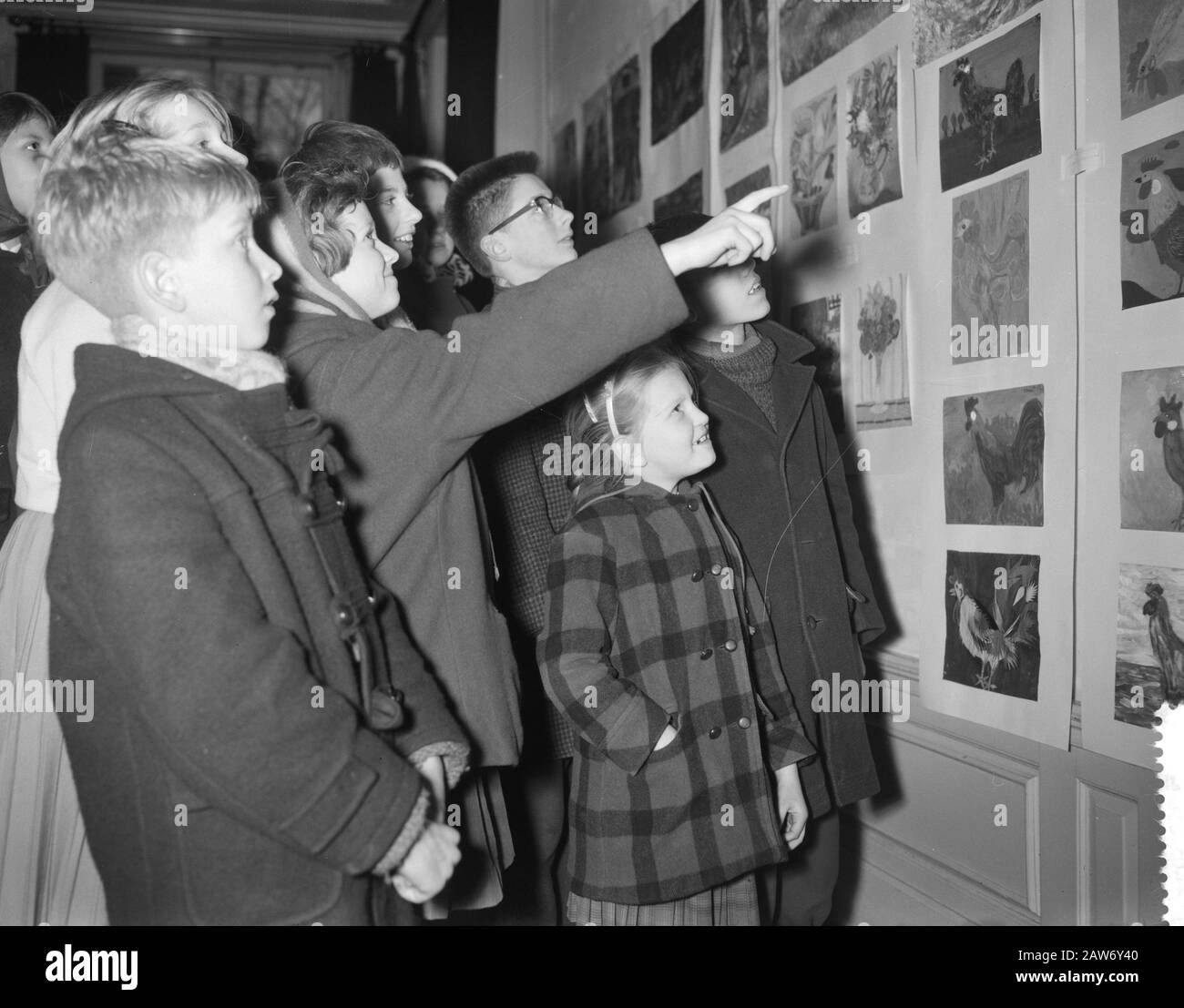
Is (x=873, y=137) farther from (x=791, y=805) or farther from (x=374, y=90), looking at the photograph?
(x=374, y=90)

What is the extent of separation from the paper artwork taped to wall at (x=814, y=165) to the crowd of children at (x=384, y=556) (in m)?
0.70

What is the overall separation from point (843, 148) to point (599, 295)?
166 cm

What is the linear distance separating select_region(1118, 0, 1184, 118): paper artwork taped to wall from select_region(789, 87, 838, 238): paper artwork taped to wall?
2.90 ft

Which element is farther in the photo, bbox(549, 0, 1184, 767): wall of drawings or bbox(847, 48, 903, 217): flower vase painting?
bbox(847, 48, 903, 217): flower vase painting

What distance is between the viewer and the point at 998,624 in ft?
6.96

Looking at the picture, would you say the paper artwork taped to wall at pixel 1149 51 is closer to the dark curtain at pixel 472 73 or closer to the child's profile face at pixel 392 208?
the child's profile face at pixel 392 208

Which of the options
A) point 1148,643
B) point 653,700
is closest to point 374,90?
point 653,700

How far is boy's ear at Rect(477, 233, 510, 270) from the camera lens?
7.04 ft

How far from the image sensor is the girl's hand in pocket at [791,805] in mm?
1813

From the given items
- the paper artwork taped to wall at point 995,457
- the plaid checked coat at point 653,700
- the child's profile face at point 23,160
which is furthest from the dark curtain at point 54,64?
the paper artwork taped to wall at point 995,457

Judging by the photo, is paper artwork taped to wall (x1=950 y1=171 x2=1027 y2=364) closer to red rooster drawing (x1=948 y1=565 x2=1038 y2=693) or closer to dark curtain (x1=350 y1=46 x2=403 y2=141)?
red rooster drawing (x1=948 y1=565 x2=1038 y2=693)

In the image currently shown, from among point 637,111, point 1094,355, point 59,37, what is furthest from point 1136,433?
point 59,37

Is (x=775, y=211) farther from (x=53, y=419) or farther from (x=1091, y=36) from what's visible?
(x=53, y=419)

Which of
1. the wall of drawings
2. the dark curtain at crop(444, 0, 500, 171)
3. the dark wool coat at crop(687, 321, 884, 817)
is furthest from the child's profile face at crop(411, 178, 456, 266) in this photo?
the dark curtain at crop(444, 0, 500, 171)
